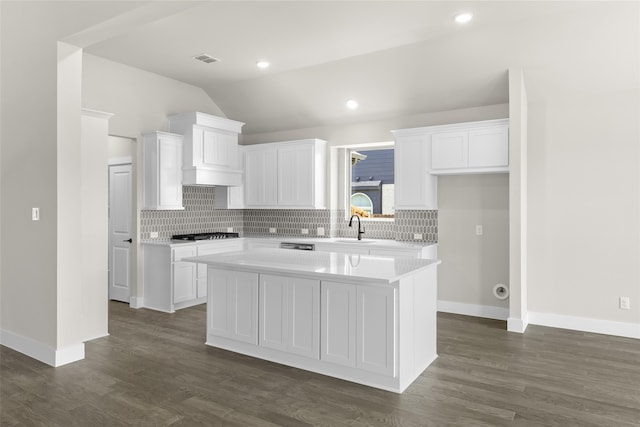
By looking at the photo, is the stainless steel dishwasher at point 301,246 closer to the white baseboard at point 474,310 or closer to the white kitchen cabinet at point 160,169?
the white kitchen cabinet at point 160,169

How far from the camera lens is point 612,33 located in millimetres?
3977

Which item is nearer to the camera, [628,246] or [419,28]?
[419,28]

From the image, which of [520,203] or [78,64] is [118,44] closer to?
[78,64]

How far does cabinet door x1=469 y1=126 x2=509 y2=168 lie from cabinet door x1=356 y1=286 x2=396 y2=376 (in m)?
2.56

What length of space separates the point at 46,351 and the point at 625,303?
557 cm


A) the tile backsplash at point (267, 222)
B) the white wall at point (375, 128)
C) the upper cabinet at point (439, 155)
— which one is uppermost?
the white wall at point (375, 128)

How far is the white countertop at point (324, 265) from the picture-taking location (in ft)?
10.1

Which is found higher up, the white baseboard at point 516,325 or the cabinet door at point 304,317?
the cabinet door at point 304,317

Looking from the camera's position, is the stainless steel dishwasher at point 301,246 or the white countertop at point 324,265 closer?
the white countertop at point 324,265

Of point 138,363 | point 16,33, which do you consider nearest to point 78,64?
point 16,33

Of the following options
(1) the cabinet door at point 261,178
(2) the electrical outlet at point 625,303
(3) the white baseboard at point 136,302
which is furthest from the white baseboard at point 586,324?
(3) the white baseboard at point 136,302

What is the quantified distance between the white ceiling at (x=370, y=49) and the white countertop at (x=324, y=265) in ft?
6.47

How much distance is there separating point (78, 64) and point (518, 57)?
4194 mm

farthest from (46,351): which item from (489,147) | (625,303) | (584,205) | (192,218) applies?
(625,303)
